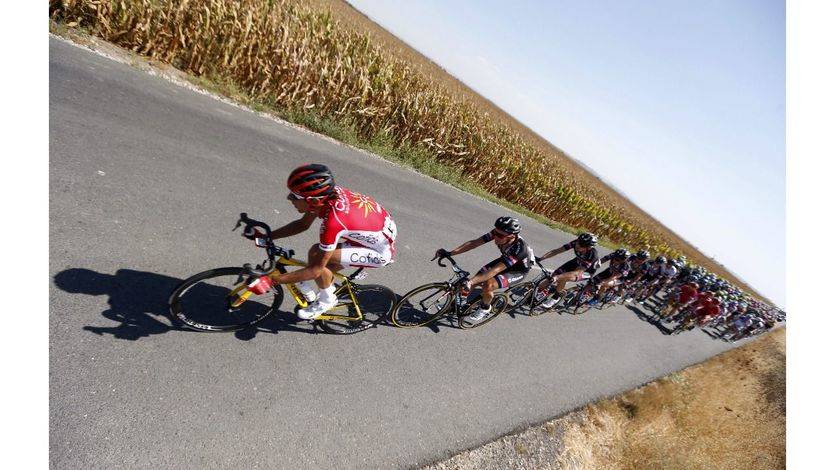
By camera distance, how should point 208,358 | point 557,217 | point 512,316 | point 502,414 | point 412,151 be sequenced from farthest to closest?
point 557,217 < point 412,151 < point 512,316 < point 502,414 < point 208,358

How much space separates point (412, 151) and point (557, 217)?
11909 mm

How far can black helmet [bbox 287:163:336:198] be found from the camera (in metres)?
3.59

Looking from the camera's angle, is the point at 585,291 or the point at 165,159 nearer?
the point at 165,159

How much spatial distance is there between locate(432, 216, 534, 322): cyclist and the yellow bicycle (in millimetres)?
1519

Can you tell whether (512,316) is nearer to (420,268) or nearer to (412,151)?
(420,268)

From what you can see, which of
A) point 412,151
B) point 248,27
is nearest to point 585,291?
point 412,151

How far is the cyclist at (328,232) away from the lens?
3643mm

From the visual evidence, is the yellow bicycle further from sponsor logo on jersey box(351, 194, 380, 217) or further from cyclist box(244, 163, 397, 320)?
sponsor logo on jersey box(351, 194, 380, 217)

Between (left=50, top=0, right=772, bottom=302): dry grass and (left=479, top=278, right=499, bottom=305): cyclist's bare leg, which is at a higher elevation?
(left=50, top=0, right=772, bottom=302): dry grass

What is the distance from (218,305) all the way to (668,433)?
8.10 metres

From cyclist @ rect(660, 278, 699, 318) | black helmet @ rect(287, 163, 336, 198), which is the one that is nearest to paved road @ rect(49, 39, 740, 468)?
black helmet @ rect(287, 163, 336, 198)

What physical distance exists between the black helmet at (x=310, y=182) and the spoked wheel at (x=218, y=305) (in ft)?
3.72

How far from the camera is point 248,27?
9.85 meters

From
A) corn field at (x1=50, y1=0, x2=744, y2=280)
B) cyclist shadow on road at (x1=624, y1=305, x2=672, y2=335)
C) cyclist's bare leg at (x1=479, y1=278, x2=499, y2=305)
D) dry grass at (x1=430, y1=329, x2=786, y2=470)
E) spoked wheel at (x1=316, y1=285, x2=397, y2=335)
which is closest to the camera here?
spoked wheel at (x1=316, y1=285, x2=397, y2=335)
